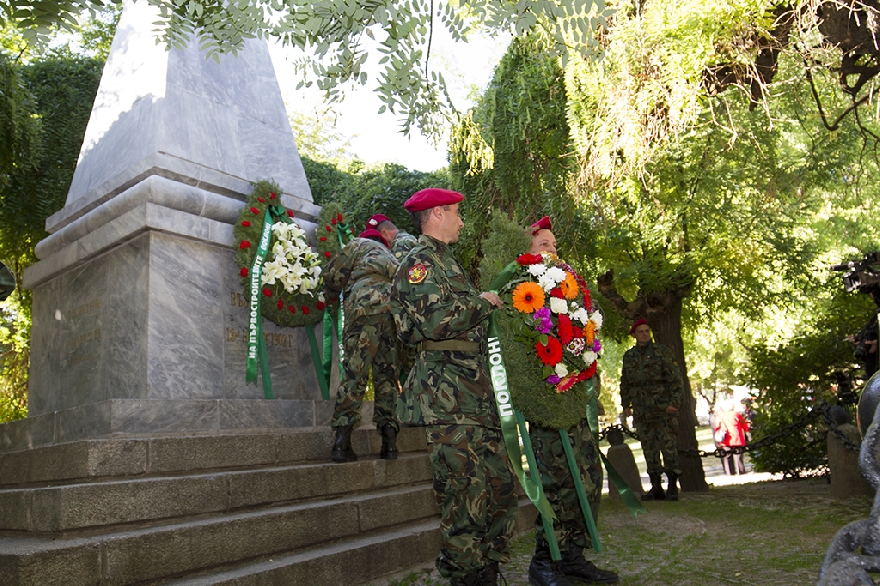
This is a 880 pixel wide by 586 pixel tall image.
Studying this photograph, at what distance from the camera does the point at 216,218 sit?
293 inches

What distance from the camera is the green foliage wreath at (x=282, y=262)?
724cm

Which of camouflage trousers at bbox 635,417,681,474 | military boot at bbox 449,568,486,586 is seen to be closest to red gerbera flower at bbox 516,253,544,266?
military boot at bbox 449,568,486,586

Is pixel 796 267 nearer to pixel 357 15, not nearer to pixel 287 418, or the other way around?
pixel 287 418

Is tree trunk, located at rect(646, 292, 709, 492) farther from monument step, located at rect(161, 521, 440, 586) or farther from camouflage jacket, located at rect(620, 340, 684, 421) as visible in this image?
monument step, located at rect(161, 521, 440, 586)

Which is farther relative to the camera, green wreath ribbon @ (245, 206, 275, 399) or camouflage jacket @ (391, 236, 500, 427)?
green wreath ribbon @ (245, 206, 275, 399)

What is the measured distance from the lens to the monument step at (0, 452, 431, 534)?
13.8 feet

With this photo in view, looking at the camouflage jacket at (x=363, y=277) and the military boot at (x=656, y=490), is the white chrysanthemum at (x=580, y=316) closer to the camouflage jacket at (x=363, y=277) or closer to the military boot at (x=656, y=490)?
the camouflage jacket at (x=363, y=277)

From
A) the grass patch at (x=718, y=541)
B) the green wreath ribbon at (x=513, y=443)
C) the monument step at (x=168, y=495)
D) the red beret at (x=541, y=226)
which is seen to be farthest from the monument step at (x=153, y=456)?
the red beret at (x=541, y=226)

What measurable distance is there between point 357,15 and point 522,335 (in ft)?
7.35

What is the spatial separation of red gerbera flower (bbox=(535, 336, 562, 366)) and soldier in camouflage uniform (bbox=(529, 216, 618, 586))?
0.43m

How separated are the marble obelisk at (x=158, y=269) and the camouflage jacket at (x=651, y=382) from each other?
458 cm

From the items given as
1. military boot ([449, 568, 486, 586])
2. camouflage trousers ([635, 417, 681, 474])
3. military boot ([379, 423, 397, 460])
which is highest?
military boot ([379, 423, 397, 460])

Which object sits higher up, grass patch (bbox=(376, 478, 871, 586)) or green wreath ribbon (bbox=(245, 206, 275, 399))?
green wreath ribbon (bbox=(245, 206, 275, 399))

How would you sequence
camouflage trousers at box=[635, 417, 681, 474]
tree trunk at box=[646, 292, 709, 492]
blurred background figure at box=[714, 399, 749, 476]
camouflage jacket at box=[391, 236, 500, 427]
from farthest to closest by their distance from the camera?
blurred background figure at box=[714, 399, 749, 476]
tree trunk at box=[646, 292, 709, 492]
camouflage trousers at box=[635, 417, 681, 474]
camouflage jacket at box=[391, 236, 500, 427]
